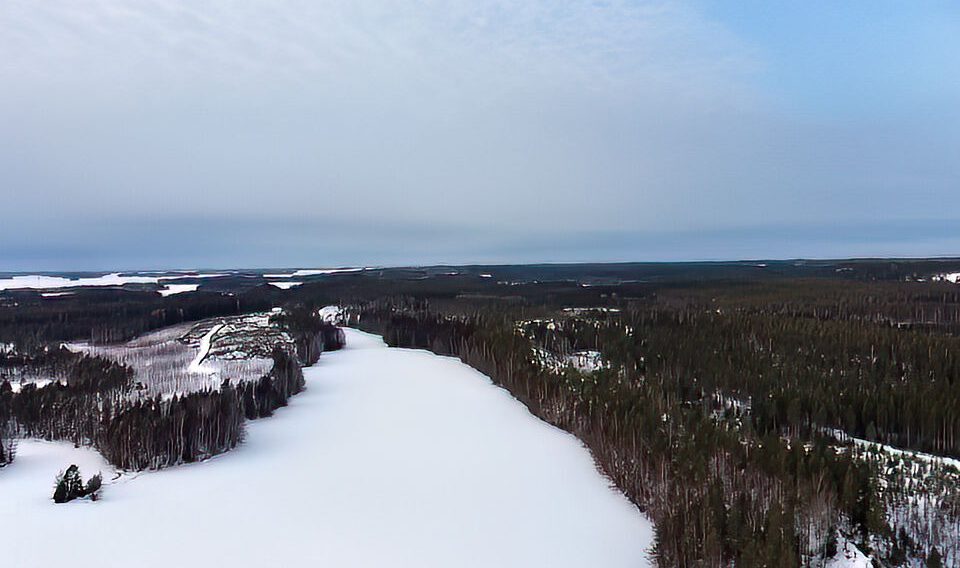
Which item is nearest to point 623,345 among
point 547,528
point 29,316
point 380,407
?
point 380,407

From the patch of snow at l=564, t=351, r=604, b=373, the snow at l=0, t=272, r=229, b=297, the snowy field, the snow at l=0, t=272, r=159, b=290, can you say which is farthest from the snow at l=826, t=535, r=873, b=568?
the snow at l=0, t=272, r=159, b=290

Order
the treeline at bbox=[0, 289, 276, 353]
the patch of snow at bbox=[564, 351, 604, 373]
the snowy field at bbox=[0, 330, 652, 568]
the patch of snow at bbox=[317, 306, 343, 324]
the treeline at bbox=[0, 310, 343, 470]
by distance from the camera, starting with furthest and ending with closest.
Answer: the patch of snow at bbox=[317, 306, 343, 324] → the treeline at bbox=[0, 289, 276, 353] → the patch of snow at bbox=[564, 351, 604, 373] → the treeline at bbox=[0, 310, 343, 470] → the snowy field at bbox=[0, 330, 652, 568]

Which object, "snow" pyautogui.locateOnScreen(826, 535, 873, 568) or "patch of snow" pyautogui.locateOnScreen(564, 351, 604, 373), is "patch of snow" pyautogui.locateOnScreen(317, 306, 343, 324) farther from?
"snow" pyautogui.locateOnScreen(826, 535, 873, 568)

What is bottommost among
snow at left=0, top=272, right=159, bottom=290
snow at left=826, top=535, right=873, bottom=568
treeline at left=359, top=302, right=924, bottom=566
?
snow at left=0, top=272, right=159, bottom=290

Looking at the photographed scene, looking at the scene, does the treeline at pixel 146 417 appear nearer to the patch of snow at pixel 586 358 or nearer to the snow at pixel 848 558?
the snow at pixel 848 558

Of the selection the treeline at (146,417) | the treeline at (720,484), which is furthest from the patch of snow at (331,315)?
the treeline at (720,484)

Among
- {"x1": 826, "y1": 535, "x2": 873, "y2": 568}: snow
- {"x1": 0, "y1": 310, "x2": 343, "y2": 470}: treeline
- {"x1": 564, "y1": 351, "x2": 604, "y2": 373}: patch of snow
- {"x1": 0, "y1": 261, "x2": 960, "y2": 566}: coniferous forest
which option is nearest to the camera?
{"x1": 826, "y1": 535, "x2": 873, "y2": 568}: snow

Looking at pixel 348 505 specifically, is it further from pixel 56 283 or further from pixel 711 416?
pixel 56 283

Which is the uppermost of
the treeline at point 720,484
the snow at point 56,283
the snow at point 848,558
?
the treeline at point 720,484
